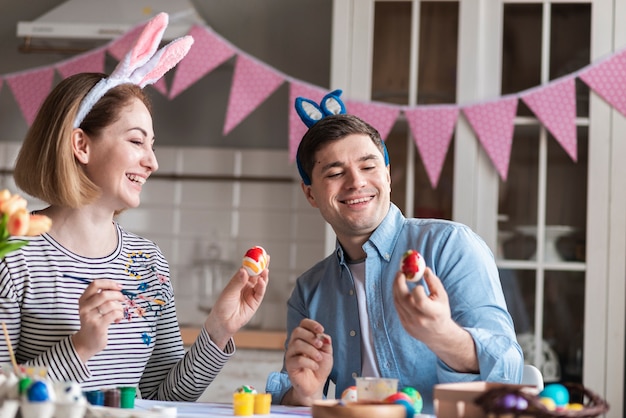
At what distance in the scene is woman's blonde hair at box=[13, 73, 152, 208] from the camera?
1.68m

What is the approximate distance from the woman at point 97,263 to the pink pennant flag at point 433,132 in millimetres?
1471

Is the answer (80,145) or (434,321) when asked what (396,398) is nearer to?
(434,321)

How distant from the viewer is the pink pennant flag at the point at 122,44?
132 inches

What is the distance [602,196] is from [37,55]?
99.9 inches

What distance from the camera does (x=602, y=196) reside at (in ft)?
9.97

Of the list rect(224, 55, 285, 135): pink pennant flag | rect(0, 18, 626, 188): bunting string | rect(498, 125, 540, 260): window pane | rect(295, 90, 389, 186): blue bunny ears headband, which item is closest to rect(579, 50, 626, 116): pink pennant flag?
rect(0, 18, 626, 188): bunting string

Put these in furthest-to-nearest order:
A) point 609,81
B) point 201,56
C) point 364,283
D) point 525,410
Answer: point 201,56 < point 609,81 < point 364,283 < point 525,410

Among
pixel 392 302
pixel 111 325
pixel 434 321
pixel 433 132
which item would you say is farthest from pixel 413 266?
pixel 433 132

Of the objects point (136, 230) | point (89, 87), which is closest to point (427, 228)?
point (89, 87)

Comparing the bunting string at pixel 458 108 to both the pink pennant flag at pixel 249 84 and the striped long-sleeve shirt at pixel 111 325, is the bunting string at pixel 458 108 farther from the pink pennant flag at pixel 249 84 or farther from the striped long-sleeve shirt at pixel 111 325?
the striped long-sleeve shirt at pixel 111 325

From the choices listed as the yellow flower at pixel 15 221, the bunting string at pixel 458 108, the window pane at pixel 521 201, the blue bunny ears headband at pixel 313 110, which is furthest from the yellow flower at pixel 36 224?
the window pane at pixel 521 201

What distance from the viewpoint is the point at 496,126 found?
3.07 metres

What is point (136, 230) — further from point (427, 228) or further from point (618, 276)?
point (427, 228)

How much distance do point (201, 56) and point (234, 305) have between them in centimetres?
180
